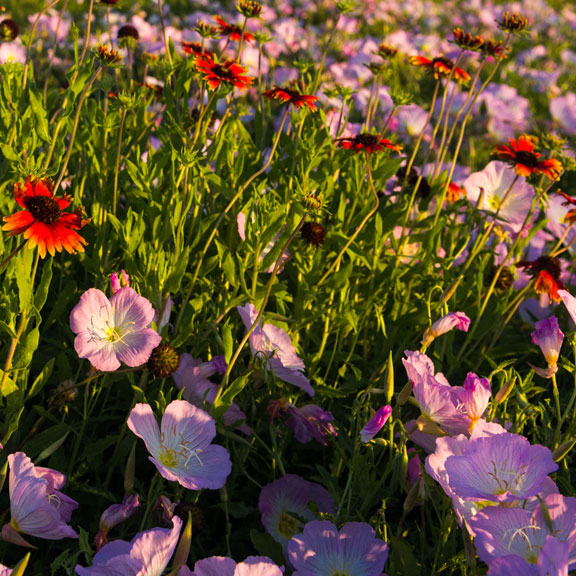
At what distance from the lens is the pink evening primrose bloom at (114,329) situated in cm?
127

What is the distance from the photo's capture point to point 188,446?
1277 mm

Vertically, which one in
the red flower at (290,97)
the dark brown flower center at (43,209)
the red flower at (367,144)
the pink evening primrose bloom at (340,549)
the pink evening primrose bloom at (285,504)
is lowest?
the pink evening primrose bloom at (285,504)

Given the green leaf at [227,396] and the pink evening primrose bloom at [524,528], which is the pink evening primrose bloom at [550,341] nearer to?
the pink evening primrose bloom at [524,528]

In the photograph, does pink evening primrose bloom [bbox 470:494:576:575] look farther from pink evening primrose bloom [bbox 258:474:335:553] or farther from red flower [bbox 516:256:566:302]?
red flower [bbox 516:256:566:302]

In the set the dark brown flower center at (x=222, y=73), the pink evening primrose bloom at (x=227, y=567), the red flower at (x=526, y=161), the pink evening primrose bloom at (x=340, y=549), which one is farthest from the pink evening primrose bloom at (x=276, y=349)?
the red flower at (x=526, y=161)

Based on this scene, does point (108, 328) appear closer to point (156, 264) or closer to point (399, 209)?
point (156, 264)

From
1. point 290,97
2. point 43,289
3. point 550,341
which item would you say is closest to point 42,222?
point 43,289

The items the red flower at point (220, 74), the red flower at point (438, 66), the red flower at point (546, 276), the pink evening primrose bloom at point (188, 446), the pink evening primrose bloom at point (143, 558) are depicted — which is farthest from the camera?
the red flower at point (438, 66)

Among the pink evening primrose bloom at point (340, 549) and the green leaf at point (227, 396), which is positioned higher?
the green leaf at point (227, 396)

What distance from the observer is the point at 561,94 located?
5.34 metres

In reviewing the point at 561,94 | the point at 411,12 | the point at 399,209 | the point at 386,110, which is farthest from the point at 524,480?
the point at 411,12

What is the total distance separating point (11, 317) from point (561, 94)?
16.7 ft

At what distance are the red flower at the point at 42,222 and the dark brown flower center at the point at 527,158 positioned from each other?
1089mm

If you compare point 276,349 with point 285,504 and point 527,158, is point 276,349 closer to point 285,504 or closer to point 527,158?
point 285,504
